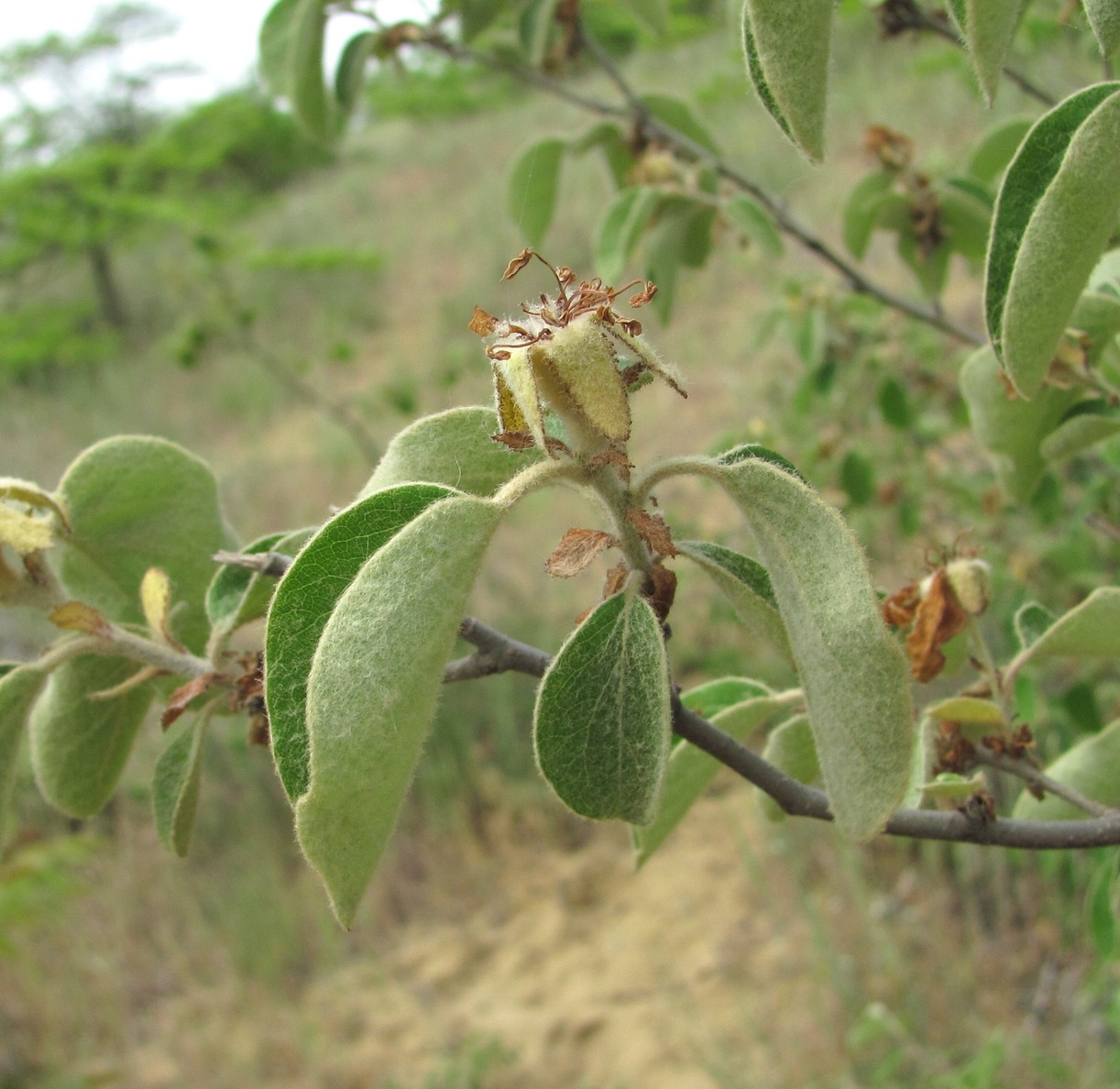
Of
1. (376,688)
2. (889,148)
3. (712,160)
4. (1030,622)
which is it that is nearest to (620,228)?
Answer: (712,160)

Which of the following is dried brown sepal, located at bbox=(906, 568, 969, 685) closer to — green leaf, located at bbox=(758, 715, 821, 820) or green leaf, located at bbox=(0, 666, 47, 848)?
green leaf, located at bbox=(758, 715, 821, 820)

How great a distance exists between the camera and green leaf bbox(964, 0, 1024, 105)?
60 centimetres

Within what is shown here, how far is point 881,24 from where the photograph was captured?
1535mm

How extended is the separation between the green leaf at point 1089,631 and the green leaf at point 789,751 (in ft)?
0.67

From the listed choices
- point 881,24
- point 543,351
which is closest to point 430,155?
point 881,24

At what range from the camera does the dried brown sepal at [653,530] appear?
635 millimetres

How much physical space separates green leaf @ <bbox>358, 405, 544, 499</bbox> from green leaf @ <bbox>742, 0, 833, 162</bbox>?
26 cm

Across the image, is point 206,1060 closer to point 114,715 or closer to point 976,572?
point 114,715

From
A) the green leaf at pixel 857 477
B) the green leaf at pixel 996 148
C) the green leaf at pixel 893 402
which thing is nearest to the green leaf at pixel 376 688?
the green leaf at pixel 996 148

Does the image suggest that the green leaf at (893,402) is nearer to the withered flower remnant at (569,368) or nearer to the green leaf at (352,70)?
the green leaf at (352,70)

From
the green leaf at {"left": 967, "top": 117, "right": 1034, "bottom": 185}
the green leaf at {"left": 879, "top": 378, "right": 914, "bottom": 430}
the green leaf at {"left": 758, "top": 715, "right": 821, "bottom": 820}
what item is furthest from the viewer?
the green leaf at {"left": 879, "top": 378, "right": 914, "bottom": 430}

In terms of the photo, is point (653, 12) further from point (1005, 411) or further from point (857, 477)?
point (857, 477)

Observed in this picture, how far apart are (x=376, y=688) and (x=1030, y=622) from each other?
30.9 inches

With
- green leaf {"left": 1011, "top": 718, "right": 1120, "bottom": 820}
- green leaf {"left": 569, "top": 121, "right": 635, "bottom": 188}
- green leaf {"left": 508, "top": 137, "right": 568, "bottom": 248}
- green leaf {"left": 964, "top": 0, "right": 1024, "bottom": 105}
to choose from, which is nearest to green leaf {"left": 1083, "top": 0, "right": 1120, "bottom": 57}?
green leaf {"left": 964, "top": 0, "right": 1024, "bottom": 105}
